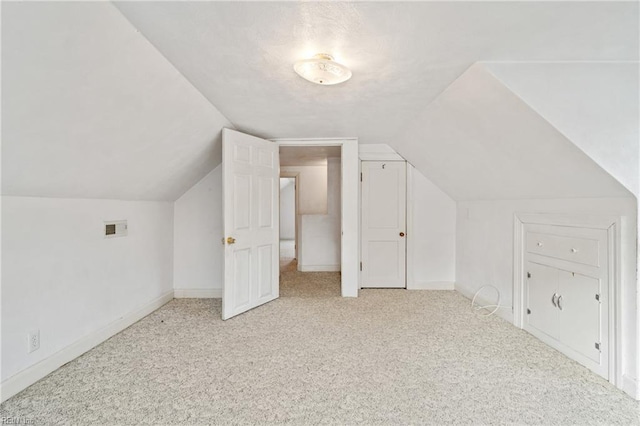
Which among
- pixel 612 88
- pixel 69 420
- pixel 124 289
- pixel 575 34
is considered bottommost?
pixel 69 420

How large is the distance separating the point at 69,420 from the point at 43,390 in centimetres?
46

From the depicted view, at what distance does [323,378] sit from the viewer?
80.7 inches


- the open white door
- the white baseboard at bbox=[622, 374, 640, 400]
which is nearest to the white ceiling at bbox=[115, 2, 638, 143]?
the open white door

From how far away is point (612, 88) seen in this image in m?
1.85

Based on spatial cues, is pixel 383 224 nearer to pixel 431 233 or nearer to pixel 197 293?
pixel 431 233

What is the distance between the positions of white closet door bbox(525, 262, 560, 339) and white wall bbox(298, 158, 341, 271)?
127 inches

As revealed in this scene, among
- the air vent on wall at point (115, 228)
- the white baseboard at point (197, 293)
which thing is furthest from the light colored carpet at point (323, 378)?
the air vent on wall at point (115, 228)

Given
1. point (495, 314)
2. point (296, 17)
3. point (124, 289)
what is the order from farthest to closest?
point (495, 314), point (124, 289), point (296, 17)

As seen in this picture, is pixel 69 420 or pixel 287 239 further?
pixel 287 239

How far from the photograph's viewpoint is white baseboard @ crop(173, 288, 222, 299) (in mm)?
3906

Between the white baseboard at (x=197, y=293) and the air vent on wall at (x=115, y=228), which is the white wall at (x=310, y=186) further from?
the air vent on wall at (x=115, y=228)

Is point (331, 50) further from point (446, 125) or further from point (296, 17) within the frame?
point (446, 125)

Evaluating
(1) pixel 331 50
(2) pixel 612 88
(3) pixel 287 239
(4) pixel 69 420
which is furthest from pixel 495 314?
(3) pixel 287 239

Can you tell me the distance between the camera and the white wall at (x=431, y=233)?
421cm
